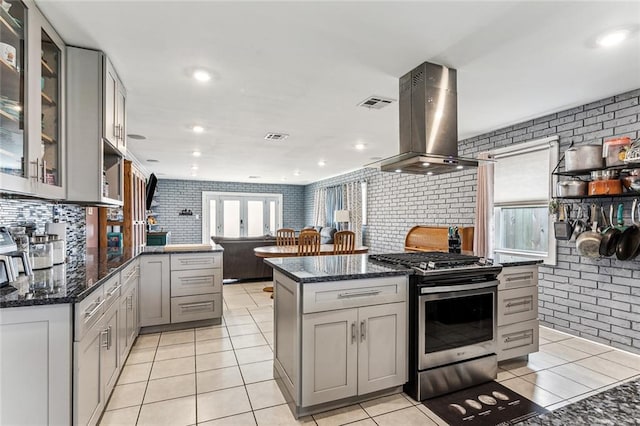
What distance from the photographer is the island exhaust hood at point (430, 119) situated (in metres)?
2.47

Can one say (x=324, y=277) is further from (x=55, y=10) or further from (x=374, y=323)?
(x=55, y=10)

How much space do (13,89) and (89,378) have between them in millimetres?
1526

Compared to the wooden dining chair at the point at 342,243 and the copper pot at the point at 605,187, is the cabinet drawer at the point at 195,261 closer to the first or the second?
the wooden dining chair at the point at 342,243

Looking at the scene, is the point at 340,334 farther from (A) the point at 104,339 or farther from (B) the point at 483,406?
(A) the point at 104,339

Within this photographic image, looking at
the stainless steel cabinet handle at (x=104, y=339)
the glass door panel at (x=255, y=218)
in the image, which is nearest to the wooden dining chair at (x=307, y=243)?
the stainless steel cabinet handle at (x=104, y=339)

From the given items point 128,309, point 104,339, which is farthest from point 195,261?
point 104,339

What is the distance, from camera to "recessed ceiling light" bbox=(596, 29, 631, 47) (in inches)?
78.9

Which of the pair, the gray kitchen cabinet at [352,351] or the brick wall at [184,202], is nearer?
the gray kitchen cabinet at [352,351]

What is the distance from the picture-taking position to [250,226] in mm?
10414

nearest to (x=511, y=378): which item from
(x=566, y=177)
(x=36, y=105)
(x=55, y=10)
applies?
(x=566, y=177)

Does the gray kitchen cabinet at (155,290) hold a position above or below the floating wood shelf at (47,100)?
below

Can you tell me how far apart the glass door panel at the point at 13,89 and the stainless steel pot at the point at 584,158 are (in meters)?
4.20

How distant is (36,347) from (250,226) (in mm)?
9040

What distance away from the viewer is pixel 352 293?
205 centimetres
